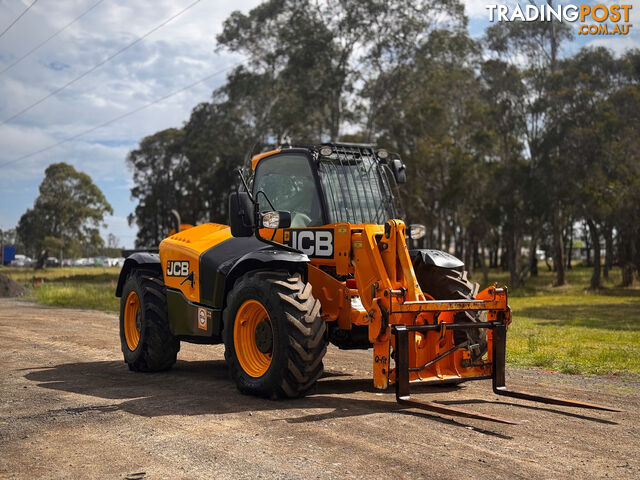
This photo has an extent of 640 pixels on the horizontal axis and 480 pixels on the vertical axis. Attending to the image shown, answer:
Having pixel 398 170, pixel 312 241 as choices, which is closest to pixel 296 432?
pixel 312 241

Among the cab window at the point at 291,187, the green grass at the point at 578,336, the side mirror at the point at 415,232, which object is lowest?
the green grass at the point at 578,336

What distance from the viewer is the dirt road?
536 centimetres

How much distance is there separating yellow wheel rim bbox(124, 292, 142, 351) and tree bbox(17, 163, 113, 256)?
235 ft

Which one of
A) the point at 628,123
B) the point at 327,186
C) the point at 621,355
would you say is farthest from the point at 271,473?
the point at 628,123

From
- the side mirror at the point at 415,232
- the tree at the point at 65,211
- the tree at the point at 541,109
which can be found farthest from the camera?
the tree at the point at 65,211

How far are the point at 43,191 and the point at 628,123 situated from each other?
201ft

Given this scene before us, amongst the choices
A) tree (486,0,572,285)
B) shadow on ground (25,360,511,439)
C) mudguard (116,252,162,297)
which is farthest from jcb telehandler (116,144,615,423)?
tree (486,0,572,285)

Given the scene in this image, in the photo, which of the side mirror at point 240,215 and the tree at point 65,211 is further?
the tree at point 65,211

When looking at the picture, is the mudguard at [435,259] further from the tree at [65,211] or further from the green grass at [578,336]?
the tree at [65,211]

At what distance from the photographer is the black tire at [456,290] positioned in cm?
790

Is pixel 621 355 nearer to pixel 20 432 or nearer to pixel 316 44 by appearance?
pixel 20 432

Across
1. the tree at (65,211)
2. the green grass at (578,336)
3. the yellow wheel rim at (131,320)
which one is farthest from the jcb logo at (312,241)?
the tree at (65,211)

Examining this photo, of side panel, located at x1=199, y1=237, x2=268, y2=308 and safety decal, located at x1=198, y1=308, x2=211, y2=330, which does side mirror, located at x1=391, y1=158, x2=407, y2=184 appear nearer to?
side panel, located at x1=199, y1=237, x2=268, y2=308

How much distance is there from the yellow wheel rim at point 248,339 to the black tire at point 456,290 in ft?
6.84
